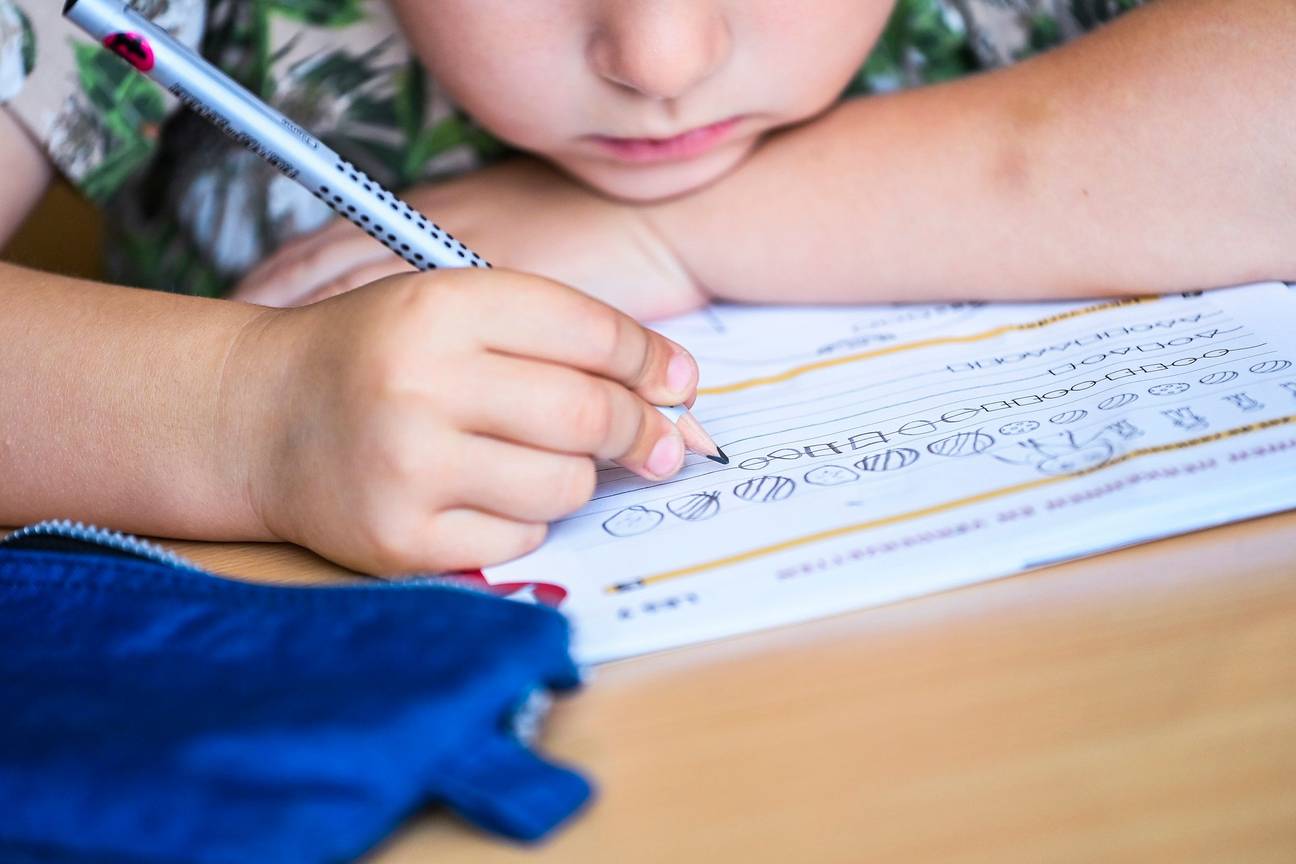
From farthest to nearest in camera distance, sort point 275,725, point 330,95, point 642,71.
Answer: point 330,95 < point 642,71 < point 275,725

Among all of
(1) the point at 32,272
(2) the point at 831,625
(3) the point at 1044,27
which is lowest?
(3) the point at 1044,27

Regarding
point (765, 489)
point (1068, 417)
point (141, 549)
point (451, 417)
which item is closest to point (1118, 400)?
point (1068, 417)

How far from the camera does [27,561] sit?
428 millimetres

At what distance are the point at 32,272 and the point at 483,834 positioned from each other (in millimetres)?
364

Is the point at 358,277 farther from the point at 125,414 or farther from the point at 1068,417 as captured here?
the point at 1068,417

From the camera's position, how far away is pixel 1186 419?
427mm

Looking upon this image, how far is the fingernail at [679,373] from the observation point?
45 cm

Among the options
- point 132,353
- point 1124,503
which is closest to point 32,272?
point 132,353

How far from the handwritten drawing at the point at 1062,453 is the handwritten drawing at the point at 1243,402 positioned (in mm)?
49

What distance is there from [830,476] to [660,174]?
0.82 feet

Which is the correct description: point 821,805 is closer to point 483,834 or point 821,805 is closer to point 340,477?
point 483,834

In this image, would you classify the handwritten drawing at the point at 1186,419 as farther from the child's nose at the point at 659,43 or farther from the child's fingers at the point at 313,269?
the child's fingers at the point at 313,269

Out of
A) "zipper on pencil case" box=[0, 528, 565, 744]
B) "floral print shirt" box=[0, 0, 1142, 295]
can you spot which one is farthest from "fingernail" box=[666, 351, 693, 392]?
"floral print shirt" box=[0, 0, 1142, 295]

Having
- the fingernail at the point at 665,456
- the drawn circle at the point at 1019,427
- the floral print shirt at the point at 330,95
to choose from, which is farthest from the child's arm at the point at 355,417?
the floral print shirt at the point at 330,95
